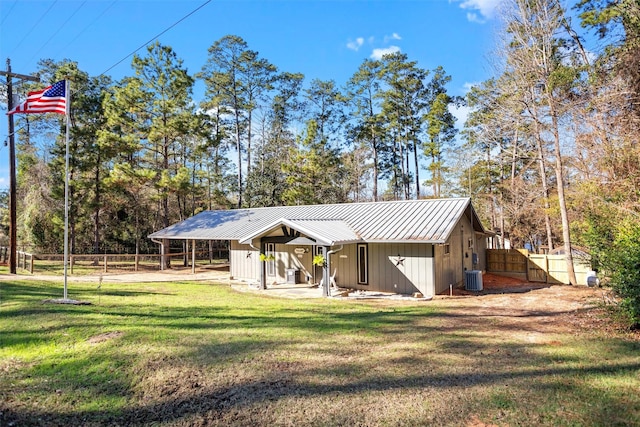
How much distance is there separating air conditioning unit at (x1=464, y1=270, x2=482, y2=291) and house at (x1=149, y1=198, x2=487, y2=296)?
0.43 metres

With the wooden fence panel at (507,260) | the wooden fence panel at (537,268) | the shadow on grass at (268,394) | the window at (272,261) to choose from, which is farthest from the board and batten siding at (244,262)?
the wooden fence panel at (537,268)

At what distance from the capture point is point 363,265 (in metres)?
14.2

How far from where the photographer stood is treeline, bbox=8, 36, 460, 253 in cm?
2284

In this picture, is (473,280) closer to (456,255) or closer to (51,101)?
(456,255)

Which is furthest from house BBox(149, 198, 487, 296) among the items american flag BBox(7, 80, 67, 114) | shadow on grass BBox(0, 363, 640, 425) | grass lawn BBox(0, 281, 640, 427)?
shadow on grass BBox(0, 363, 640, 425)

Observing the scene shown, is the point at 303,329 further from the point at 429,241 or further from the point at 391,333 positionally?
the point at 429,241

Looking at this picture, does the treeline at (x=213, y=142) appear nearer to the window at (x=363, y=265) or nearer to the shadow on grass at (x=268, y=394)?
the window at (x=363, y=265)

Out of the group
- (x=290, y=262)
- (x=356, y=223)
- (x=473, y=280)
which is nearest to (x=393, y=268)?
(x=356, y=223)

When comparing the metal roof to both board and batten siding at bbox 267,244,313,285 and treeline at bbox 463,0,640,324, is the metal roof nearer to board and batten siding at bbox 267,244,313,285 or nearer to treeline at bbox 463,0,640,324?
board and batten siding at bbox 267,244,313,285

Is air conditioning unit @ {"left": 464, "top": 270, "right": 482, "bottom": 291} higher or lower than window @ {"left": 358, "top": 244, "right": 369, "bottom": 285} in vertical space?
lower

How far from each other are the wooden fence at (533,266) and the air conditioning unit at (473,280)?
4050 millimetres

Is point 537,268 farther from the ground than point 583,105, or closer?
closer

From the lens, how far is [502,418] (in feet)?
12.1

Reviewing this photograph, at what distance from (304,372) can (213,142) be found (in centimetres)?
2170
